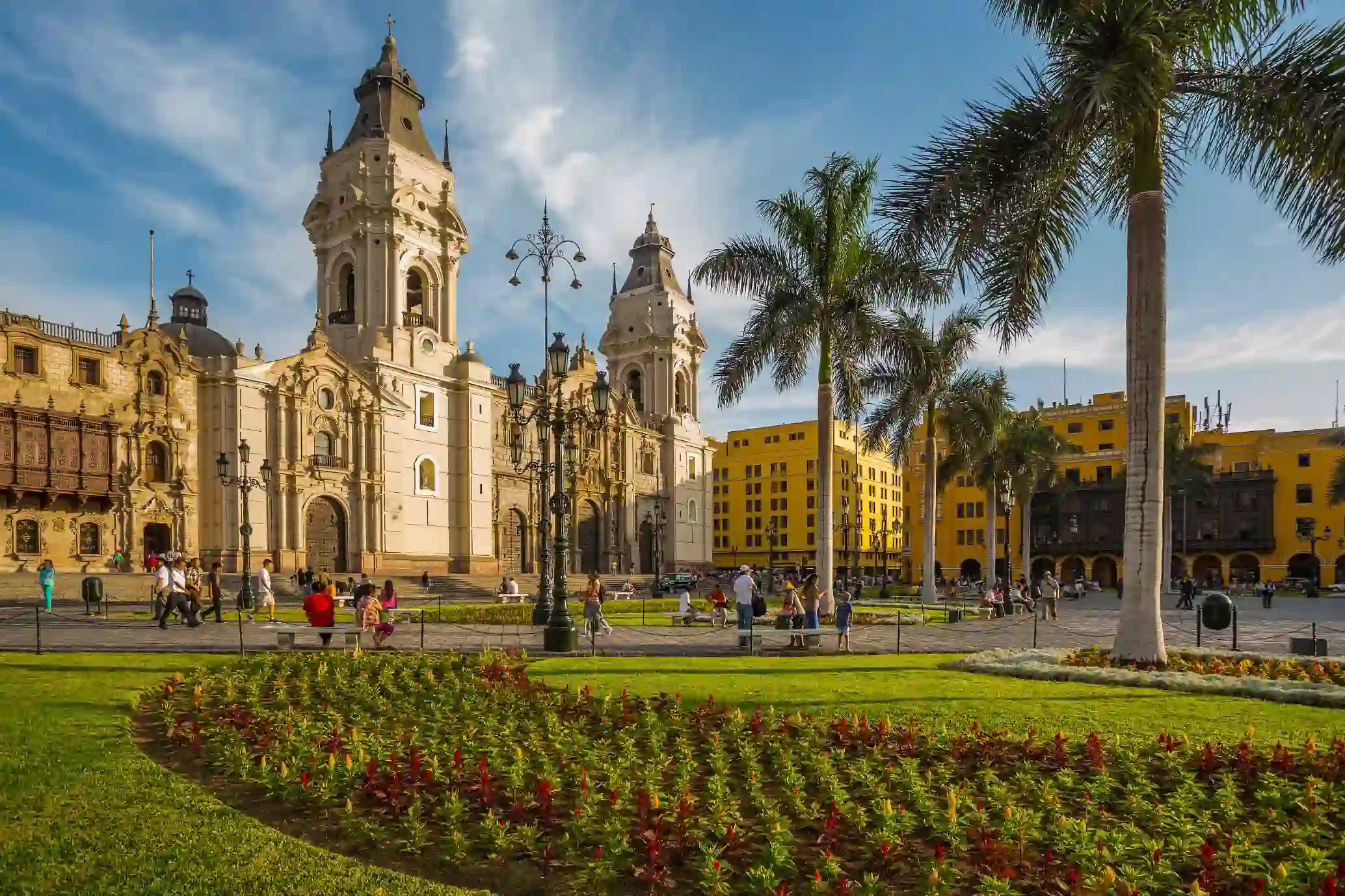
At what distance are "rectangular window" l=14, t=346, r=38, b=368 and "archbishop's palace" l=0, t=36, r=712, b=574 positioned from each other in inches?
4.0

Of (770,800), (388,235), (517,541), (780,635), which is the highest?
A: (388,235)

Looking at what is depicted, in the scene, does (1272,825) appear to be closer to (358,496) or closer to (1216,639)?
(1216,639)

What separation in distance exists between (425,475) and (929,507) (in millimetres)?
28358

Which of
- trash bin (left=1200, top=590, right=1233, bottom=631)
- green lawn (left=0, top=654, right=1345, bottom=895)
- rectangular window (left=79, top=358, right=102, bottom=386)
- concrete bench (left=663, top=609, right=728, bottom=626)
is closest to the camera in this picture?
green lawn (left=0, top=654, right=1345, bottom=895)

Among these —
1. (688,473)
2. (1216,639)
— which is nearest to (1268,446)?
(688,473)

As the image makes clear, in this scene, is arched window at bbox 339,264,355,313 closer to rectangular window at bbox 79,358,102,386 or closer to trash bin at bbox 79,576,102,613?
rectangular window at bbox 79,358,102,386

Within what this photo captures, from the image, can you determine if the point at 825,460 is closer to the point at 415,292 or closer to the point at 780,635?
the point at 780,635

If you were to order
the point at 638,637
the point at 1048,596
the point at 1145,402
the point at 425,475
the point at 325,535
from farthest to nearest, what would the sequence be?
the point at 425,475, the point at 325,535, the point at 1048,596, the point at 638,637, the point at 1145,402

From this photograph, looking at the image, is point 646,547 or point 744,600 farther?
point 646,547

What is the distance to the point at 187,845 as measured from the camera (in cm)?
571

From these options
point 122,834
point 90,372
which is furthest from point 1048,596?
point 90,372

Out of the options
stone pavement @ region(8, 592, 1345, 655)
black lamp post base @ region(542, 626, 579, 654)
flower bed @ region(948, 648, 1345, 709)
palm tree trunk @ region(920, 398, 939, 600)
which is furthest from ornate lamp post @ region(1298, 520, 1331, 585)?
black lamp post base @ region(542, 626, 579, 654)

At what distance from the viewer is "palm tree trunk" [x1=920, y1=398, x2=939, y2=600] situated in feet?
101

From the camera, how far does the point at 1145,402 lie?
12242 mm
